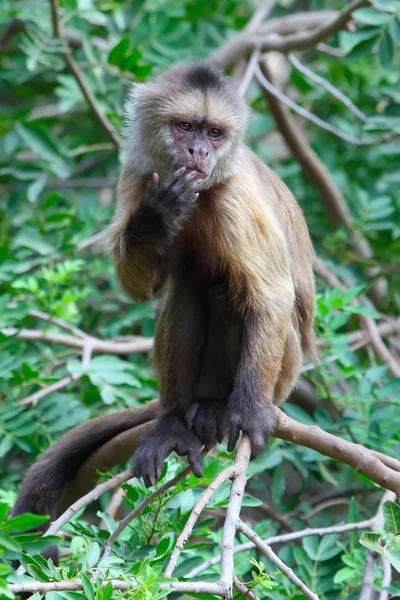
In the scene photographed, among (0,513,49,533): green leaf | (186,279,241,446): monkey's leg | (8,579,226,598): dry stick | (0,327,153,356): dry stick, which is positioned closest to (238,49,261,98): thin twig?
(0,327,153,356): dry stick

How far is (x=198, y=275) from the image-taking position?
4.23 meters

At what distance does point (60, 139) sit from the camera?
7469 millimetres

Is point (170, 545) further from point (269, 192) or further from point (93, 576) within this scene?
point (269, 192)

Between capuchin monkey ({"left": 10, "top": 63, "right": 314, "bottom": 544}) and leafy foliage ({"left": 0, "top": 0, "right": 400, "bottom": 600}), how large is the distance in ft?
0.84

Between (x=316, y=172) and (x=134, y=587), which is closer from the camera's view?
(x=134, y=587)

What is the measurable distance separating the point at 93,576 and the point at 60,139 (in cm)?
543

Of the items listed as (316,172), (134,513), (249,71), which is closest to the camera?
(134,513)

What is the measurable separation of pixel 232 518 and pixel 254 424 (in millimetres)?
845

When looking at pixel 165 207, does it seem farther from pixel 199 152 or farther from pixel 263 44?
pixel 263 44

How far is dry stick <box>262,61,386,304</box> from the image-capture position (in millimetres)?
6945

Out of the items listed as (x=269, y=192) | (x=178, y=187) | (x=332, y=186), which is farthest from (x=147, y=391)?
(x=332, y=186)

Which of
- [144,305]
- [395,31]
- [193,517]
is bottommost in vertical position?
[144,305]

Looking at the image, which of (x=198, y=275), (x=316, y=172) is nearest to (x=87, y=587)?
(x=198, y=275)

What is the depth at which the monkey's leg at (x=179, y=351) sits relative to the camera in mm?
3959
